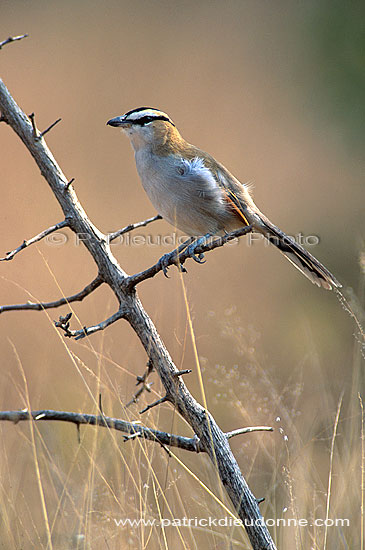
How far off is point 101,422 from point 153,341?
0.30 m

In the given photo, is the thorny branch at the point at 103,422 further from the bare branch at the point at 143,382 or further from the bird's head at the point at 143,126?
the bird's head at the point at 143,126

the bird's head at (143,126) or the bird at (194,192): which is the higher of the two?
the bird's head at (143,126)

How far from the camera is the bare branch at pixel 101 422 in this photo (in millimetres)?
1791

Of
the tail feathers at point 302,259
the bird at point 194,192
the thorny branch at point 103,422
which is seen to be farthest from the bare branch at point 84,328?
the tail feathers at point 302,259

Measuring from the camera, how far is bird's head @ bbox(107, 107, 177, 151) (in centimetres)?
289

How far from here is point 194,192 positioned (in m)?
2.66

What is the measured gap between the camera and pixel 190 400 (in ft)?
6.07

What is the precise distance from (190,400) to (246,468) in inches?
50.0

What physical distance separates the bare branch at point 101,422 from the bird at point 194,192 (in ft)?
3.23

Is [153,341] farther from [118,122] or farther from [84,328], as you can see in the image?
[118,122]

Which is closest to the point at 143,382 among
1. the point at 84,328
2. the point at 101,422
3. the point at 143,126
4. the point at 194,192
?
the point at 101,422

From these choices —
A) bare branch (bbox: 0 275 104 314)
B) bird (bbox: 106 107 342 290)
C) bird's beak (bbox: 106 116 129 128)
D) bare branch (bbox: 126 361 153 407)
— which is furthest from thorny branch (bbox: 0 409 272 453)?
bird's beak (bbox: 106 116 129 128)

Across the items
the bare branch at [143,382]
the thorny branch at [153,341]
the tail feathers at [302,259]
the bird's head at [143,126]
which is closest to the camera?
the thorny branch at [153,341]

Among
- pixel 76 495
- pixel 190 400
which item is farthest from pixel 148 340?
pixel 76 495
